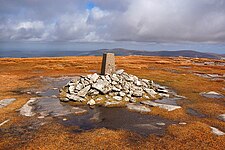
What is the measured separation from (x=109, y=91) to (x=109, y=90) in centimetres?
17

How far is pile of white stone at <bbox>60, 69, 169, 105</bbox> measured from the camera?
28250 millimetres

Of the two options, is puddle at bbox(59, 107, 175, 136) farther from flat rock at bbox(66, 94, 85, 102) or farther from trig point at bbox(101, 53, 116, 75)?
trig point at bbox(101, 53, 116, 75)

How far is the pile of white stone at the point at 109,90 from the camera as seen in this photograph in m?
28.2

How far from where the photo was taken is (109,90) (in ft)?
96.9

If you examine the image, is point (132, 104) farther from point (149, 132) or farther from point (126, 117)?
point (149, 132)

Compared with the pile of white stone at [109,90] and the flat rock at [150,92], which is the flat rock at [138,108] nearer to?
the pile of white stone at [109,90]

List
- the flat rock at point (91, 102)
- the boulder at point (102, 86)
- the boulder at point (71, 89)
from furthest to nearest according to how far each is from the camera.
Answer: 1. the boulder at point (71, 89)
2. the boulder at point (102, 86)
3. the flat rock at point (91, 102)

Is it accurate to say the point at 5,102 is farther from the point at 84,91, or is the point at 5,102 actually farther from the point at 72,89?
the point at 84,91

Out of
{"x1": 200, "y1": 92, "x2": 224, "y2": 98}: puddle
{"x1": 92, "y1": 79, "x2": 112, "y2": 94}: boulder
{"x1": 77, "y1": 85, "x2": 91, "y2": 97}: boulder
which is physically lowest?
{"x1": 200, "y1": 92, "x2": 224, "y2": 98}: puddle

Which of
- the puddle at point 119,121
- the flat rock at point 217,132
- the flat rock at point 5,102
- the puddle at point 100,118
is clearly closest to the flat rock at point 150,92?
the puddle at point 100,118

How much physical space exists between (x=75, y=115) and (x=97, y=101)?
5304 millimetres

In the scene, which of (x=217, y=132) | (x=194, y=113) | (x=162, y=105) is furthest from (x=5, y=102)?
(x=217, y=132)

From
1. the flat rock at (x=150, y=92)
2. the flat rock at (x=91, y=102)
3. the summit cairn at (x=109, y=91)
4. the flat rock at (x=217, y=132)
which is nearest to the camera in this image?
the flat rock at (x=217, y=132)

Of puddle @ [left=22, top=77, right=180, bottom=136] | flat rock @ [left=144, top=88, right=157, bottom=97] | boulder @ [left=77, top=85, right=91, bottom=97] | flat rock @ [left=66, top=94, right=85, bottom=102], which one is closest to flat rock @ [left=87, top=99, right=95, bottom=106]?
puddle @ [left=22, top=77, right=180, bottom=136]
